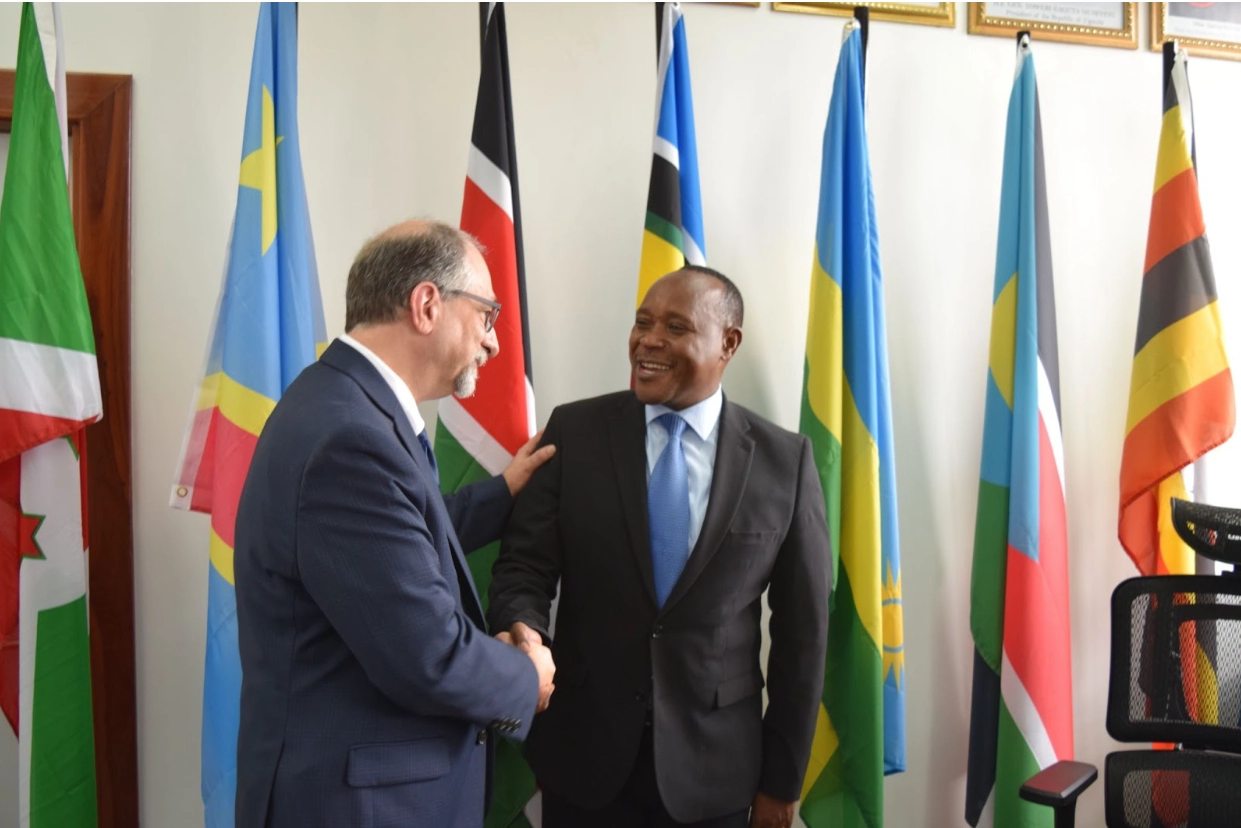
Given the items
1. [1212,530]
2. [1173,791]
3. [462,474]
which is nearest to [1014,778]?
[1173,791]

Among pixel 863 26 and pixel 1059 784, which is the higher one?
pixel 863 26

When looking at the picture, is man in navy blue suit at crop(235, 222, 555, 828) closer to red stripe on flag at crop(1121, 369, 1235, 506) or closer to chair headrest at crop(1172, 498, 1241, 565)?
chair headrest at crop(1172, 498, 1241, 565)

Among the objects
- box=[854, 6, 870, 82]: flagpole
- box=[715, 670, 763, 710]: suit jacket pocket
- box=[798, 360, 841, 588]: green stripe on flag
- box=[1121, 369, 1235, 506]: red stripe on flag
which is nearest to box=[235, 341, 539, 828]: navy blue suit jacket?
box=[715, 670, 763, 710]: suit jacket pocket

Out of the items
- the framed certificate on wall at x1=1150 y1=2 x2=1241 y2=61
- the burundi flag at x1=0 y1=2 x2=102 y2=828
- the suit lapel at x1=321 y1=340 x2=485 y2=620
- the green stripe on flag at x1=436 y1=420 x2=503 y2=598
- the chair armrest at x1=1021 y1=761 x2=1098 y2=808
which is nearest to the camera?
the suit lapel at x1=321 y1=340 x2=485 y2=620

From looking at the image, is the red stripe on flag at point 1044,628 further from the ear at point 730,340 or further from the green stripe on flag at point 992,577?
the ear at point 730,340

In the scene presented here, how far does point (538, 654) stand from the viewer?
167 cm

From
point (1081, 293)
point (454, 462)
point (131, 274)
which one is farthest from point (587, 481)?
point (1081, 293)

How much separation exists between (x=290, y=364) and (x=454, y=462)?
17.3 inches

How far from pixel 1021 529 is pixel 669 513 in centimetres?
112

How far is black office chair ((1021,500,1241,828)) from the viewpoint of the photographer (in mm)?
2070

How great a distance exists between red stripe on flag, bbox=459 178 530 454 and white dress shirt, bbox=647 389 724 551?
0.38m

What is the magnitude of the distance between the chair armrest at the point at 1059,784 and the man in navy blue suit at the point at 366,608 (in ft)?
3.37

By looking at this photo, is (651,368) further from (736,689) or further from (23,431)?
(23,431)

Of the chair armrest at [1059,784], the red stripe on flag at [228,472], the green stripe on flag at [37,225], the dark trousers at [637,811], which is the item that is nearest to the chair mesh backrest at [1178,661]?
the chair armrest at [1059,784]
